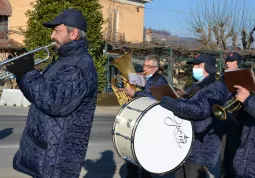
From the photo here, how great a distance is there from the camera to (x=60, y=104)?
3.84 metres

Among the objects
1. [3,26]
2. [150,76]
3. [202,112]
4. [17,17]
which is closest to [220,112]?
[202,112]

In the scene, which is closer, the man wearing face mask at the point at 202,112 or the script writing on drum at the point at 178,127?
the man wearing face mask at the point at 202,112

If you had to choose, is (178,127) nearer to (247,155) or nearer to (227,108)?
(247,155)

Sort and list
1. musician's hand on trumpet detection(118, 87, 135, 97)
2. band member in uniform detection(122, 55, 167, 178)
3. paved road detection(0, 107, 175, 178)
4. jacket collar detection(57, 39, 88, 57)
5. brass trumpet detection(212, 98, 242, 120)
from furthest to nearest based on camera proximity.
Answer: paved road detection(0, 107, 175, 178), musician's hand on trumpet detection(118, 87, 135, 97), band member in uniform detection(122, 55, 167, 178), brass trumpet detection(212, 98, 242, 120), jacket collar detection(57, 39, 88, 57)

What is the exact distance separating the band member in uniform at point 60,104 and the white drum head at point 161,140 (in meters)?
1.68

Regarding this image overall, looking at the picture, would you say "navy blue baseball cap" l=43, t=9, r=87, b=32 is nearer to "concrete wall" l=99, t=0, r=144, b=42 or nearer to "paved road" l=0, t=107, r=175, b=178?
"paved road" l=0, t=107, r=175, b=178

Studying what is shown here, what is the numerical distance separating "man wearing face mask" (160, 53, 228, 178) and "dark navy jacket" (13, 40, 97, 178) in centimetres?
140

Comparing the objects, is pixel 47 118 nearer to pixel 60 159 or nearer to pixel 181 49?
pixel 60 159

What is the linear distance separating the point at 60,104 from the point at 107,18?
28783 millimetres

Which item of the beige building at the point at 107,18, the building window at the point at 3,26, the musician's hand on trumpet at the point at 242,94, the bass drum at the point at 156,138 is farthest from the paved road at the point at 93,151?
the building window at the point at 3,26

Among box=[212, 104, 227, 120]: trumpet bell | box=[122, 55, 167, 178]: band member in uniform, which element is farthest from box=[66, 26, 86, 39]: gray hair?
box=[122, 55, 167, 178]: band member in uniform

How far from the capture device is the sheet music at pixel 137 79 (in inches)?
299

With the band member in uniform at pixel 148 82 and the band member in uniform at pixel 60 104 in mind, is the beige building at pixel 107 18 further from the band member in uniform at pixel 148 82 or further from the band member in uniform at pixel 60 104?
the band member in uniform at pixel 60 104

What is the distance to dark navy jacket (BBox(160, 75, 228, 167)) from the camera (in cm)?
536
